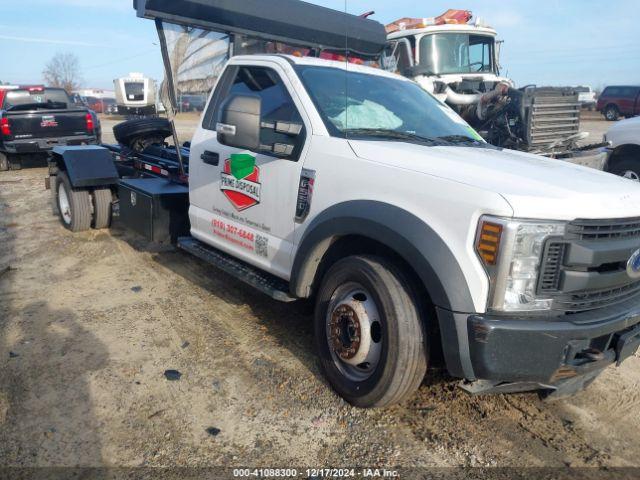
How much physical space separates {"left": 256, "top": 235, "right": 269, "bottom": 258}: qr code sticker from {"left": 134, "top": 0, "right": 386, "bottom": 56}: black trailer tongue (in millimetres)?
1911

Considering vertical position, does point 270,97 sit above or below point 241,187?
above

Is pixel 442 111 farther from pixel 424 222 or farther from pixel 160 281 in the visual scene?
pixel 160 281

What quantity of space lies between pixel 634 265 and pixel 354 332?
5.03 feet

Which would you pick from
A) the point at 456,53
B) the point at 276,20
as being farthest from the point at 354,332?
the point at 456,53

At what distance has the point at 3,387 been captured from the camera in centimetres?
331

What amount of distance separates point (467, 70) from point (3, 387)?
9071 millimetres

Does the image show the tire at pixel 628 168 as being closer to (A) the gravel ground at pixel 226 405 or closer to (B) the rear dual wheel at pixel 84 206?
(A) the gravel ground at pixel 226 405

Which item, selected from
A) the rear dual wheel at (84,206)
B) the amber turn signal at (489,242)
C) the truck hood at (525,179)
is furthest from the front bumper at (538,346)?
the rear dual wheel at (84,206)

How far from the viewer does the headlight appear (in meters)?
2.38

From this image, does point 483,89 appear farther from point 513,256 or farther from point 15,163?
point 15,163

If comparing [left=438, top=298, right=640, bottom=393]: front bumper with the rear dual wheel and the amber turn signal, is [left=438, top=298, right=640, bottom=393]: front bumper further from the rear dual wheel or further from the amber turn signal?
the rear dual wheel

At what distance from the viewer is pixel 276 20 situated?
5.04m

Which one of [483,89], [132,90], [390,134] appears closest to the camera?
[390,134]

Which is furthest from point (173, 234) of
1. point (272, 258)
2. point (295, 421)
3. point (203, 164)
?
point (295, 421)
